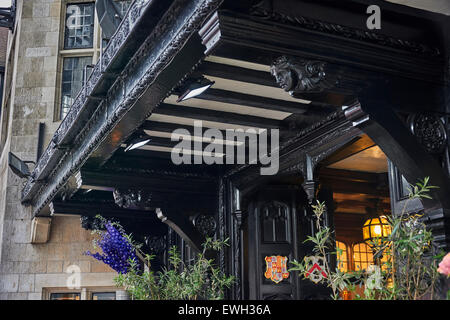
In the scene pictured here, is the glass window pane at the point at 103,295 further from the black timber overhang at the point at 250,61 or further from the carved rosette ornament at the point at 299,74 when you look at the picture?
the carved rosette ornament at the point at 299,74

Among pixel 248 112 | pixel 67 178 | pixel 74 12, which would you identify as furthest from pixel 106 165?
pixel 74 12

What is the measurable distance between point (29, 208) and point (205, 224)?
342 cm

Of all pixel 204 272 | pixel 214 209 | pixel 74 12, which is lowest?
pixel 204 272

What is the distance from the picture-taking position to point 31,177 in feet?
24.6

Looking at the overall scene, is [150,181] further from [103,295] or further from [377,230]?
[103,295]

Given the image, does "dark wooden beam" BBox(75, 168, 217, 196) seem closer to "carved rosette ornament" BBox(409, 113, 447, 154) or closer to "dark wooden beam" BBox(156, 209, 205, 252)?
"dark wooden beam" BBox(156, 209, 205, 252)

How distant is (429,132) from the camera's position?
3381mm

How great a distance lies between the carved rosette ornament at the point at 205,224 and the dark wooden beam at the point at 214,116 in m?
1.82

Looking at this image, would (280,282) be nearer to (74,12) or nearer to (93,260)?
(93,260)

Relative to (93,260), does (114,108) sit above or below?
above

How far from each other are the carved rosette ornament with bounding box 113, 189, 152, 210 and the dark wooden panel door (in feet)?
3.39

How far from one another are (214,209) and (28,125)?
384 centimetres

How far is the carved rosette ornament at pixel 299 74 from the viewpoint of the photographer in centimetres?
305
